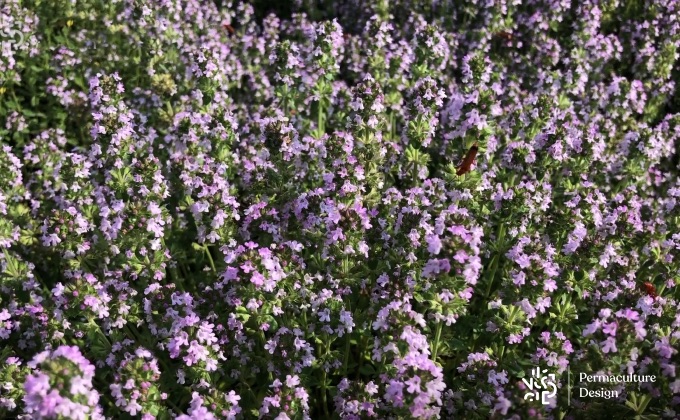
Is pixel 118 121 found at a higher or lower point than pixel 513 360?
higher

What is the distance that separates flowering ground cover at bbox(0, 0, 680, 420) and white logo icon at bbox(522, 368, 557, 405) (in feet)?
0.10

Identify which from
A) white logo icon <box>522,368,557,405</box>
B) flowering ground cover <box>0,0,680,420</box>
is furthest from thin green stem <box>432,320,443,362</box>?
white logo icon <box>522,368,557,405</box>

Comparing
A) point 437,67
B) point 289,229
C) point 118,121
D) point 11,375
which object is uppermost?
point 437,67

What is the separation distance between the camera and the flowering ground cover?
4.52 metres

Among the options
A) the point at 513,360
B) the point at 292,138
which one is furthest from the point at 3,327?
the point at 513,360

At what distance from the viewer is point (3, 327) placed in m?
5.57

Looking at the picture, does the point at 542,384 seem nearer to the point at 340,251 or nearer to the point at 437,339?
the point at 437,339

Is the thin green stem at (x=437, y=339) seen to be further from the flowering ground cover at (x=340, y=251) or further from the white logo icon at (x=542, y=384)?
the white logo icon at (x=542, y=384)

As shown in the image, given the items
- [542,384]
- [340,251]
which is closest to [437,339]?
[542,384]

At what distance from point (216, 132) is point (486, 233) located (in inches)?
114

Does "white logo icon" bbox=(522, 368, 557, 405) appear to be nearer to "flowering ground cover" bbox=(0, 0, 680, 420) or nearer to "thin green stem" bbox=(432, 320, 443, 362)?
"flowering ground cover" bbox=(0, 0, 680, 420)

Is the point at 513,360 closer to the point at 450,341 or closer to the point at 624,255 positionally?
the point at 450,341

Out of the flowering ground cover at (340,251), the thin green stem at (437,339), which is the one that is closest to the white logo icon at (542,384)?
the flowering ground cover at (340,251)

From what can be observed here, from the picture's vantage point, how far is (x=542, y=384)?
15.6 ft
